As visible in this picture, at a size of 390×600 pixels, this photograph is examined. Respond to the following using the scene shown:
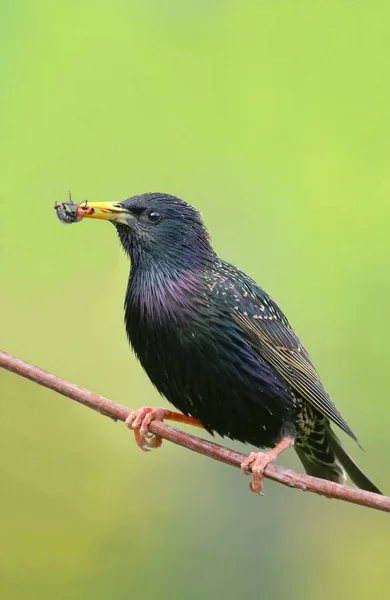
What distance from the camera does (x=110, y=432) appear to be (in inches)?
85.2

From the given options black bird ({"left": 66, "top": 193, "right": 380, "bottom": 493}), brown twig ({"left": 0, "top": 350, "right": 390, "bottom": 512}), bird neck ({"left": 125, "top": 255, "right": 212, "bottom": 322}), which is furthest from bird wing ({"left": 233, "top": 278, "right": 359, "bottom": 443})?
brown twig ({"left": 0, "top": 350, "right": 390, "bottom": 512})

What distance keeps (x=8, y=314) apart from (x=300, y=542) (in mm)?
1127

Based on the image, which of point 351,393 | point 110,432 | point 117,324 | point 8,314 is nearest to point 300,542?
point 351,393

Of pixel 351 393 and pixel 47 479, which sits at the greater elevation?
pixel 351 393

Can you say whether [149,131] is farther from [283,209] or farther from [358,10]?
[358,10]

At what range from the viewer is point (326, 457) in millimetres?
1876

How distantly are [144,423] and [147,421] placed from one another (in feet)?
0.03

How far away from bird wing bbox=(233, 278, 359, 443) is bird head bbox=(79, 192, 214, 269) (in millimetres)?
172

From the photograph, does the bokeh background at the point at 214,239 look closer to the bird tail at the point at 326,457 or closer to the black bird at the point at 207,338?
the bird tail at the point at 326,457

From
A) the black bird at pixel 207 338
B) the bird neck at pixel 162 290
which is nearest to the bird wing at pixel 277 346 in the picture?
the black bird at pixel 207 338

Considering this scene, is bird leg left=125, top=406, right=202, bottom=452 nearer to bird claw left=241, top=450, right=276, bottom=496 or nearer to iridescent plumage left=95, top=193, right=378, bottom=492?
iridescent plumage left=95, top=193, right=378, bottom=492

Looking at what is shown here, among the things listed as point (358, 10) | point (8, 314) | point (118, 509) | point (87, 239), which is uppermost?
point (358, 10)

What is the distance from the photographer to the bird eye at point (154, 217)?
1620 millimetres

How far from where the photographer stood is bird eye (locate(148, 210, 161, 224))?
5.32 feet
